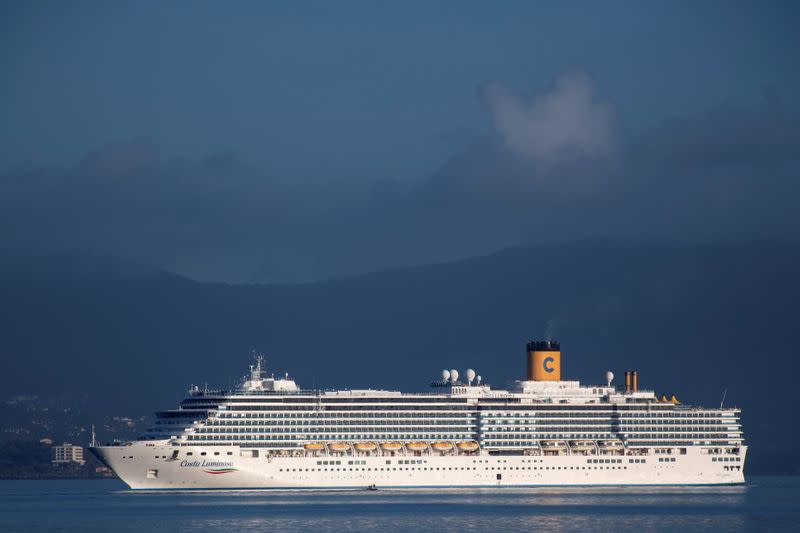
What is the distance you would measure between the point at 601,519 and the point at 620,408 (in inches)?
1419

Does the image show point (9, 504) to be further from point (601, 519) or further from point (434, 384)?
point (601, 519)

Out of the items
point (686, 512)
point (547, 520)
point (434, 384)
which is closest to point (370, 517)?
point (547, 520)

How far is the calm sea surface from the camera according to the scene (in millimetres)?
101375

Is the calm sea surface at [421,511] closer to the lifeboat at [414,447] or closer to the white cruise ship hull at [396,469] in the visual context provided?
the white cruise ship hull at [396,469]

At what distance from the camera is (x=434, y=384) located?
141000mm

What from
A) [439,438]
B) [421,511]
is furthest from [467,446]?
[421,511]

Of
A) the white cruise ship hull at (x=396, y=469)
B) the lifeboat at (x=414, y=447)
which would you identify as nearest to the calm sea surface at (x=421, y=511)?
the white cruise ship hull at (x=396, y=469)

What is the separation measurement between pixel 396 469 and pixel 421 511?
2194 cm

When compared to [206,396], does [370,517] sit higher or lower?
lower

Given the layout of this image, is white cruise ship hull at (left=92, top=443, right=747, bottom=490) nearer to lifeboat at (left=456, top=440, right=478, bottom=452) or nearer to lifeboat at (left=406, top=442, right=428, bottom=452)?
lifeboat at (left=406, top=442, right=428, bottom=452)

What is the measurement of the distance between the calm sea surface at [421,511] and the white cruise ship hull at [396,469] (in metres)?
1.07

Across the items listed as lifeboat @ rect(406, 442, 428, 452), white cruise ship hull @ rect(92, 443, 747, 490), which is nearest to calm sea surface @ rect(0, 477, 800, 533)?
white cruise ship hull @ rect(92, 443, 747, 490)

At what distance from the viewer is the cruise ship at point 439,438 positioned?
128250 millimetres

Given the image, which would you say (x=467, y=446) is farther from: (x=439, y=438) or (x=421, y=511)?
(x=421, y=511)
